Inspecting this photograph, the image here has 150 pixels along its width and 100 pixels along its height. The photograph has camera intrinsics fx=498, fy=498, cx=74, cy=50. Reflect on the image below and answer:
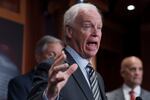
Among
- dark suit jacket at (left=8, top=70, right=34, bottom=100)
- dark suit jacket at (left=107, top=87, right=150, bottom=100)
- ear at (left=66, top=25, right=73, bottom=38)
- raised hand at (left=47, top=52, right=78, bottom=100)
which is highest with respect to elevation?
ear at (left=66, top=25, right=73, bottom=38)

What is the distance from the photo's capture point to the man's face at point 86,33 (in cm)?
226

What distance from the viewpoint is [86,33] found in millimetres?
2299

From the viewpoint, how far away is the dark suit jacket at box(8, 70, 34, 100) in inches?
116

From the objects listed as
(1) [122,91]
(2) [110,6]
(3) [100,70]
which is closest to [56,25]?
(2) [110,6]

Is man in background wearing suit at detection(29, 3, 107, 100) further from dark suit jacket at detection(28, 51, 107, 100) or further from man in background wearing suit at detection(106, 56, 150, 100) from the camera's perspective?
man in background wearing suit at detection(106, 56, 150, 100)

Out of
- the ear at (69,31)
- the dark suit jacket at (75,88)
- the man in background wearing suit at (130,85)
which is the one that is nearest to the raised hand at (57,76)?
the dark suit jacket at (75,88)

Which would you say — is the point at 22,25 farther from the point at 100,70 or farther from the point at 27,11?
the point at 100,70

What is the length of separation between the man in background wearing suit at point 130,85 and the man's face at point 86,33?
5.93 feet

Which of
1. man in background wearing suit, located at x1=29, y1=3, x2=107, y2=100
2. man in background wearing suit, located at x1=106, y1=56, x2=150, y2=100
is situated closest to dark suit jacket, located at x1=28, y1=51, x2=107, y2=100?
man in background wearing suit, located at x1=29, y1=3, x2=107, y2=100

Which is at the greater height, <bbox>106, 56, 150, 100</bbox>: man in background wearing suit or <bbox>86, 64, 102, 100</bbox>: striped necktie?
<bbox>86, 64, 102, 100</bbox>: striped necktie

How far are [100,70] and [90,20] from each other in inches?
184

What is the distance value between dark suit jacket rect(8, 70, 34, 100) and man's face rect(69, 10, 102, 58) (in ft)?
2.44

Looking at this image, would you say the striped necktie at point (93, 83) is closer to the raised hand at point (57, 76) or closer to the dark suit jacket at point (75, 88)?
the dark suit jacket at point (75, 88)

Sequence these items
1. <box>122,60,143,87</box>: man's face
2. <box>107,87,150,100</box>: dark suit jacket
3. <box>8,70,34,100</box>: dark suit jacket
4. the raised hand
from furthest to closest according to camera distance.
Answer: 1. <box>122,60,143,87</box>: man's face
2. <box>107,87,150,100</box>: dark suit jacket
3. <box>8,70,34,100</box>: dark suit jacket
4. the raised hand
